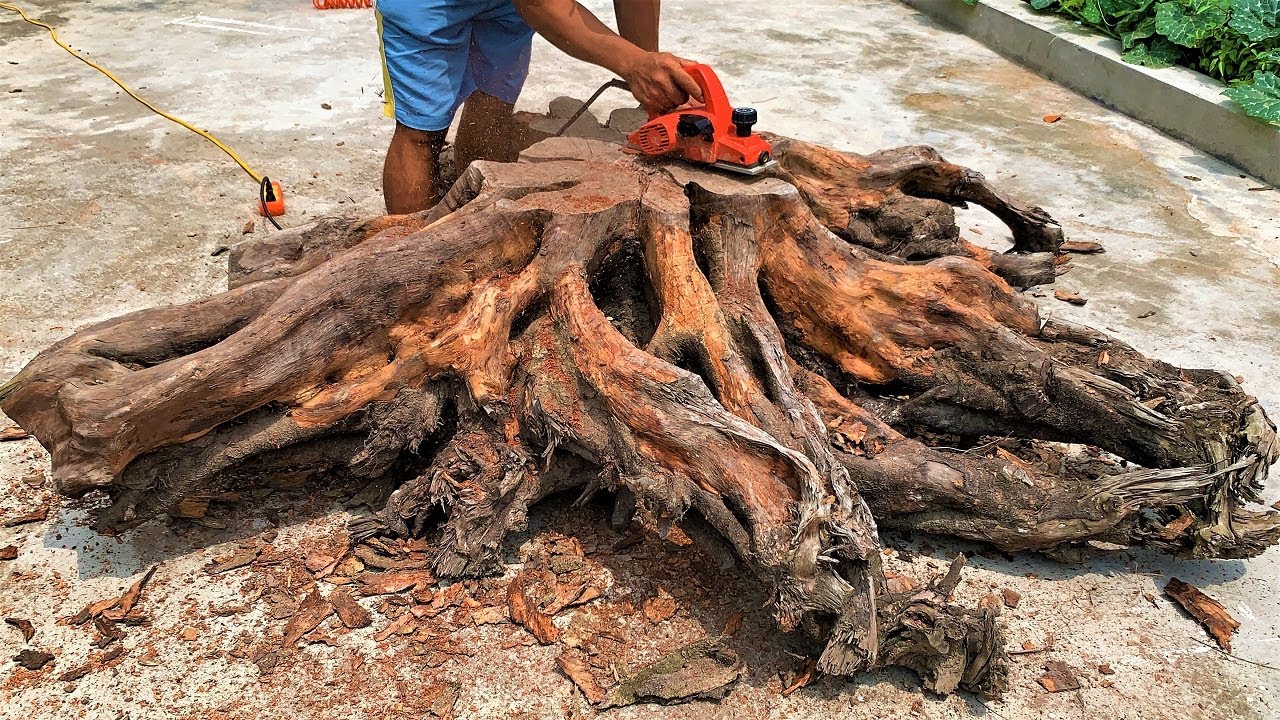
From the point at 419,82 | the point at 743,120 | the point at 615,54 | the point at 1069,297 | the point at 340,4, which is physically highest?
the point at 615,54

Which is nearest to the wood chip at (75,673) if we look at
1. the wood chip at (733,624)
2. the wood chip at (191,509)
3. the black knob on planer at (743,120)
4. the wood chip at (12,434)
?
the wood chip at (191,509)

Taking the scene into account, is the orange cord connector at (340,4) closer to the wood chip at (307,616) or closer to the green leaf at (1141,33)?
the green leaf at (1141,33)

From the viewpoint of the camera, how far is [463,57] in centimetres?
359

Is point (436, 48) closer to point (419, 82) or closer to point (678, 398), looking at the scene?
point (419, 82)

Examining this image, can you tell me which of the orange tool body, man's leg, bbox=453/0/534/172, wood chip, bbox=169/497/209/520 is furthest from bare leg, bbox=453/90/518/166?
wood chip, bbox=169/497/209/520

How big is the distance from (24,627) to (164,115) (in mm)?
3547

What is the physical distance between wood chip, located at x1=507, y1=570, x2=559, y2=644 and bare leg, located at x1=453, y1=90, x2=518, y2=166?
2.45 meters

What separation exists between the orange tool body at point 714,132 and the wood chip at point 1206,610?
1.61 meters

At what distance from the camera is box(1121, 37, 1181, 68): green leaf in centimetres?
550

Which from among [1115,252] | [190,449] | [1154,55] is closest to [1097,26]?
[1154,55]

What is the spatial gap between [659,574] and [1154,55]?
510 cm

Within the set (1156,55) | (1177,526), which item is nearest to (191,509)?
(1177,526)

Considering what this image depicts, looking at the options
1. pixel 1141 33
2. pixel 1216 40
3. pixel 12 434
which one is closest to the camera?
pixel 12 434

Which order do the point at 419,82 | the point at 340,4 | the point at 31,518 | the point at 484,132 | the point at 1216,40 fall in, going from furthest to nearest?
1. the point at 340,4
2. the point at 1216,40
3. the point at 484,132
4. the point at 419,82
5. the point at 31,518
